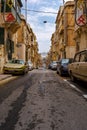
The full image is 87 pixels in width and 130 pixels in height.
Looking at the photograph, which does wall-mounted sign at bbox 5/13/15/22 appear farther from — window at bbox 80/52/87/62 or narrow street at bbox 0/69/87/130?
narrow street at bbox 0/69/87/130

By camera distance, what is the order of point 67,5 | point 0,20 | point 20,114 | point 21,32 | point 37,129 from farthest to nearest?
point 21,32, point 67,5, point 0,20, point 20,114, point 37,129

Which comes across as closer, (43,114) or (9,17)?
(43,114)

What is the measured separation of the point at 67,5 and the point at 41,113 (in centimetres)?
5483

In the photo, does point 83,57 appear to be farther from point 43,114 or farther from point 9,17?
point 9,17

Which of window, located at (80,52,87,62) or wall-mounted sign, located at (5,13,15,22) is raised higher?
wall-mounted sign, located at (5,13,15,22)

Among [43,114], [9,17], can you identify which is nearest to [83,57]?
[43,114]

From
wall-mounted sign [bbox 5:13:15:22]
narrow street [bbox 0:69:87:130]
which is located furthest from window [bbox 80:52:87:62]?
wall-mounted sign [bbox 5:13:15:22]

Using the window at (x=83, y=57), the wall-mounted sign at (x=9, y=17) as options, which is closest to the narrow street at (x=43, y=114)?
the window at (x=83, y=57)

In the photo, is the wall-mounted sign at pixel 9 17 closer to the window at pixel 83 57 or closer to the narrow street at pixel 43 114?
the window at pixel 83 57

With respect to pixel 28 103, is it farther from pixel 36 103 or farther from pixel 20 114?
pixel 20 114

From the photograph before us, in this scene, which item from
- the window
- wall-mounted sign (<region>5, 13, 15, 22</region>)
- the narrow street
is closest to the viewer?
the narrow street

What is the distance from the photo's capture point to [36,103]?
354 inches

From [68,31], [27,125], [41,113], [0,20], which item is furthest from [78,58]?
[68,31]

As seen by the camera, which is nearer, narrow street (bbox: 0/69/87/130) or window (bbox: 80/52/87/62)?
narrow street (bbox: 0/69/87/130)
